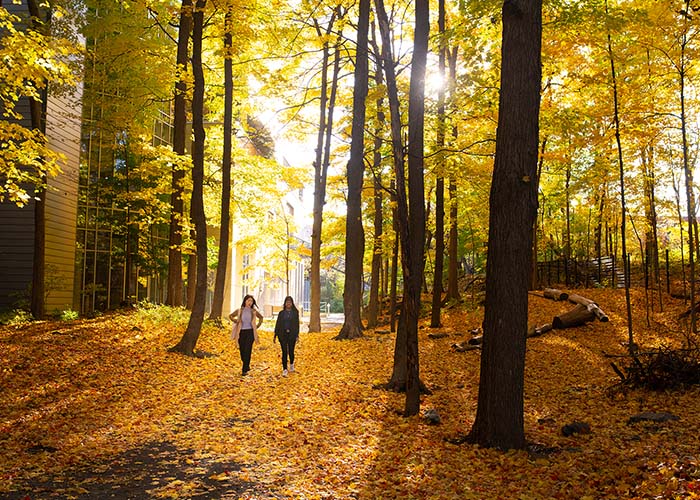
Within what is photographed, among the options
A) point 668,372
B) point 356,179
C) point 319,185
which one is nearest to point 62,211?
point 319,185

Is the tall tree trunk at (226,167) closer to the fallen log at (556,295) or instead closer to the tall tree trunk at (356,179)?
the tall tree trunk at (356,179)

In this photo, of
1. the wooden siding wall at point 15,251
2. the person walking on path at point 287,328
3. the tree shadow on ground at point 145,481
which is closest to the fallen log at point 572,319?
the person walking on path at point 287,328

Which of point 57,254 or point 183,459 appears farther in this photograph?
point 57,254

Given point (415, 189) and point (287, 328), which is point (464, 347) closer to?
point (287, 328)

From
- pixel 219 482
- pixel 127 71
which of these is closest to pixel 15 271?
pixel 127 71

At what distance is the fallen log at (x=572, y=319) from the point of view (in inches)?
657

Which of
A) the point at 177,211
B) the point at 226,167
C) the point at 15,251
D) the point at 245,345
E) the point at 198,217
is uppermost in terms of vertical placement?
the point at 226,167

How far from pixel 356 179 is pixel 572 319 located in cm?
763

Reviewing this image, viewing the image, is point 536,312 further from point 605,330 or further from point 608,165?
point 608,165

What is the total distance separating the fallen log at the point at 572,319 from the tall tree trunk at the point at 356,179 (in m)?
6.14

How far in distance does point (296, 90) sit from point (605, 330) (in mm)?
13629

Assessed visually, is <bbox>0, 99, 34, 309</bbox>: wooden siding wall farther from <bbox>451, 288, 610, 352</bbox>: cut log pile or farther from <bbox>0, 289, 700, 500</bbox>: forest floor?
<bbox>451, 288, 610, 352</bbox>: cut log pile

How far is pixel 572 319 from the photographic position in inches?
658

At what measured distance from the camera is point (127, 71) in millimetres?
16938
